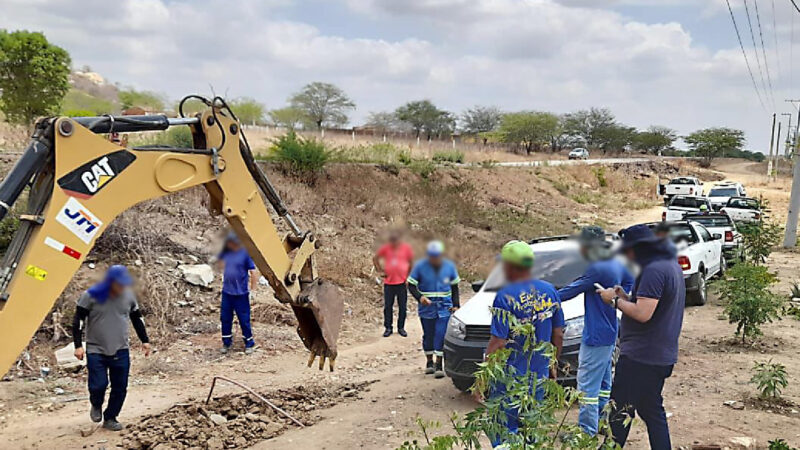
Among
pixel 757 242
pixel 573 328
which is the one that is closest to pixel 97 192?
pixel 573 328

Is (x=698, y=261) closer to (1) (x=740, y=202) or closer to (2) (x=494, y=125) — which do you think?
(1) (x=740, y=202)

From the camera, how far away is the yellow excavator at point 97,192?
3750 mm

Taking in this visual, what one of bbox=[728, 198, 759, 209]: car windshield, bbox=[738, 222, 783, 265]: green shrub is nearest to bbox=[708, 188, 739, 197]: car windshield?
bbox=[728, 198, 759, 209]: car windshield

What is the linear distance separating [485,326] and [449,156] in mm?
24241

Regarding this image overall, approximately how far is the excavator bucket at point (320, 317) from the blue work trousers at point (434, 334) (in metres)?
2.11

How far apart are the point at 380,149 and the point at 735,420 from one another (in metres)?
19.5

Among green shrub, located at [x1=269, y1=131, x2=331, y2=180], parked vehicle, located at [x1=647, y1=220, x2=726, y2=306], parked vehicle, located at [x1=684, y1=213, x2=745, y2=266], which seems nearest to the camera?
parked vehicle, located at [x1=647, y1=220, x2=726, y2=306]

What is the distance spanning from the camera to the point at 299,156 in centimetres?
1803

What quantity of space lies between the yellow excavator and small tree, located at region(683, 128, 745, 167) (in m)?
70.0

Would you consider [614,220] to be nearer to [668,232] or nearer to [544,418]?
[668,232]

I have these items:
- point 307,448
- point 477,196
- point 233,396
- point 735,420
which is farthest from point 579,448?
point 477,196

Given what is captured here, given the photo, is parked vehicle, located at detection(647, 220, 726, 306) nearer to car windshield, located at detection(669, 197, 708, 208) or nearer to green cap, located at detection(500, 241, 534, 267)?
green cap, located at detection(500, 241, 534, 267)

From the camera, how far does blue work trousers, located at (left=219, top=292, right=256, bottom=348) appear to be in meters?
8.98

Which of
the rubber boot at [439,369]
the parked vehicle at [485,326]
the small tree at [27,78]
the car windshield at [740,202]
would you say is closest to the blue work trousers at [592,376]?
the parked vehicle at [485,326]
